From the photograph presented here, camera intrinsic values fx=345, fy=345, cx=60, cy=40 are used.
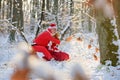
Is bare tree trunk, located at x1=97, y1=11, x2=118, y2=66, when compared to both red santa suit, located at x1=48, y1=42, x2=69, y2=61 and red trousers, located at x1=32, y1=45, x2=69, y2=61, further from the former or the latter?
red santa suit, located at x1=48, y1=42, x2=69, y2=61

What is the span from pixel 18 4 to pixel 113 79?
54.4 feet

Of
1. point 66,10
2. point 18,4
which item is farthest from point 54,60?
point 18,4

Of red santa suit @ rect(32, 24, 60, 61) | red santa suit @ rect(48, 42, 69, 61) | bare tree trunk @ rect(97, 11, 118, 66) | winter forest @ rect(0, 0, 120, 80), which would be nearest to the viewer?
winter forest @ rect(0, 0, 120, 80)

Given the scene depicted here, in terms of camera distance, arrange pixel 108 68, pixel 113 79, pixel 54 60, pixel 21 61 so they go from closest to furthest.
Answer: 1. pixel 21 61
2. pixel 113 79
3. pixel 108 68
4. pixel 54 60

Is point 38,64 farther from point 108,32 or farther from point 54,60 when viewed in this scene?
point 54,60

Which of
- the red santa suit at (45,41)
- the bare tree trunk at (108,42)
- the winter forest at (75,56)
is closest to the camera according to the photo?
the winter forest at (75,56)

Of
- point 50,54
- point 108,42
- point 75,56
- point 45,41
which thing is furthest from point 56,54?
point 108,42

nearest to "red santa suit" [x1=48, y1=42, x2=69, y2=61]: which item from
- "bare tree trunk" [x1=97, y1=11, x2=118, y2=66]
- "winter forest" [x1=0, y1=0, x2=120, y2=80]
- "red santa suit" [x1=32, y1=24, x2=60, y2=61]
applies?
"winter forest" [x1=0, y1=0, x2=120, y2=80]

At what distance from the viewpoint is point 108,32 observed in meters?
7.05

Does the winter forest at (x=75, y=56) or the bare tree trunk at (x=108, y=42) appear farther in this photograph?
the bare tree trunk at (x=108, y=42)

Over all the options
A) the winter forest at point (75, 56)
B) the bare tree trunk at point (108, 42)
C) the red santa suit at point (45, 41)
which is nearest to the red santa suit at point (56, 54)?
the winter forest at point (75, 56)

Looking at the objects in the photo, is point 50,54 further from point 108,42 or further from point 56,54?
point 108,42

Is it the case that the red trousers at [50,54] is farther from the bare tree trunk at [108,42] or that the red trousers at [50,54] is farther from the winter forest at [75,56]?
the bare tree trunk at [108,42]

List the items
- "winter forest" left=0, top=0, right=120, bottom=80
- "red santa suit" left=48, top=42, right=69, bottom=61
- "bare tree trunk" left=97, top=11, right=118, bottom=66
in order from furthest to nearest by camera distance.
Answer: "red santa suit" left=48, top=42, right=69, bottom=61 < "bare tree trunk" left=97, top=11, right=118, bottom=66 < "winter forest" left=0, top=0, right=120, bottom=80
